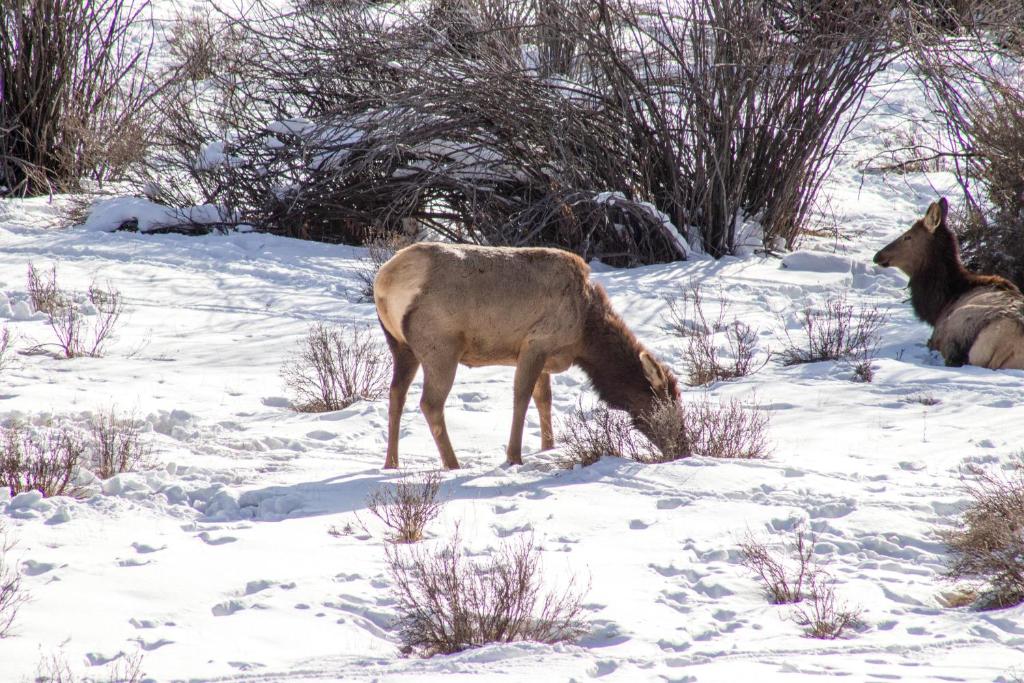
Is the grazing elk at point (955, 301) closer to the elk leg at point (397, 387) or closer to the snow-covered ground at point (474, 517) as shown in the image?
the snow-covered ground at point (474, 517)

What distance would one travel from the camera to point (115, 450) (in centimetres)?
667

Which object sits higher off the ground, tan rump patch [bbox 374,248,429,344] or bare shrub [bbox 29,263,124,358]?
tan rump patch [bbox 374,248,429,344]

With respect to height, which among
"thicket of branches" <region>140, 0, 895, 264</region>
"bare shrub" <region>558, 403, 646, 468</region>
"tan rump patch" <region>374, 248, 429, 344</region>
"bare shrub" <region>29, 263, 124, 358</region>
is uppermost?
"thicket of branches" <region>140, 0, 895, 264</region>

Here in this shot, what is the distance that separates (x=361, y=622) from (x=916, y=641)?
2241mm

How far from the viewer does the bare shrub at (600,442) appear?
7.21 metres

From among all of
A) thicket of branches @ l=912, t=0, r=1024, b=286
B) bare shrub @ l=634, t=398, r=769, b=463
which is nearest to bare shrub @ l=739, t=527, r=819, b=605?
bare shrub @ l=634, t=398, r=769, b=463

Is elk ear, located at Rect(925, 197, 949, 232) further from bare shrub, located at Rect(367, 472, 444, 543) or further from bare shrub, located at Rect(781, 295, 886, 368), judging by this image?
bare shrub, located at Rect(367, 472, 444, 543)

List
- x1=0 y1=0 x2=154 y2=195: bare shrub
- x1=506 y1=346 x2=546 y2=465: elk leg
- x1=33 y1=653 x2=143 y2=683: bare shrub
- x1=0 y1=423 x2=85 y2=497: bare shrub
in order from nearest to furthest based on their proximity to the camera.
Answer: x1=33 y1=653 x2=143 y2=683: bare shrub
x1=0 y1=423 x2=85 y2=497: bare shrub
x1=506 y1=346 x2=546 y2=465: elk leg
x1=0 y1=0 x2=154 y2=195: bare shrub

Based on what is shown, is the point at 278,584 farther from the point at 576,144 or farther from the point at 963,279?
the point at 576,144

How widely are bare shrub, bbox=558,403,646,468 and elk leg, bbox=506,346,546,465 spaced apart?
0.32m

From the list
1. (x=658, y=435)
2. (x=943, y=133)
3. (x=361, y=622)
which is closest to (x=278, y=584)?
(x=361, y=622)

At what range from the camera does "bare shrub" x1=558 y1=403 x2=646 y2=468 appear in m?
7.21

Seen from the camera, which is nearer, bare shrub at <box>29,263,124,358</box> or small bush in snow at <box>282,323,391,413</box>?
small bush in snow at <box>282,323,391,413</box>

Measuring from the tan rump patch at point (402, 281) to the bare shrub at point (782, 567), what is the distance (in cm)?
278
